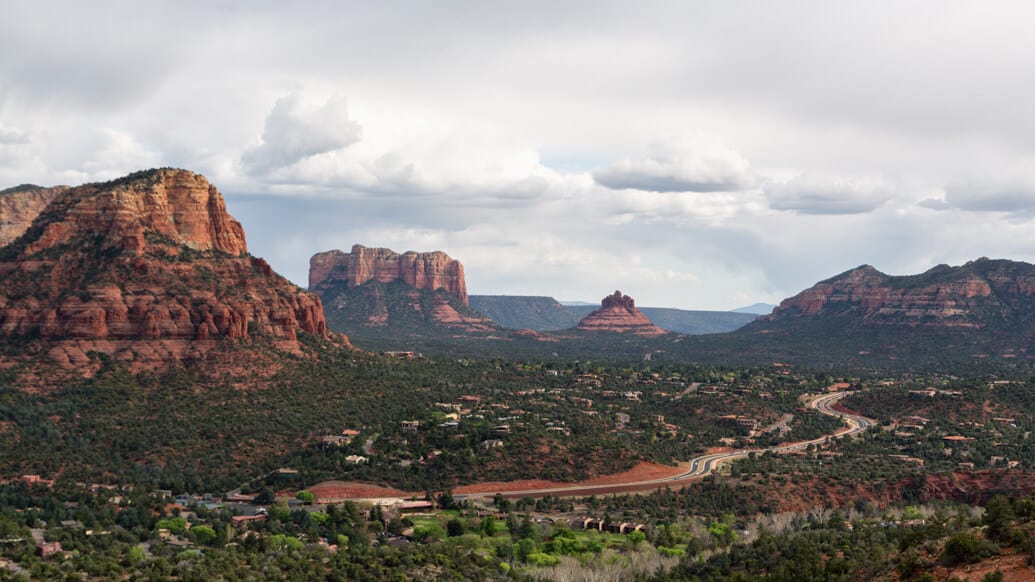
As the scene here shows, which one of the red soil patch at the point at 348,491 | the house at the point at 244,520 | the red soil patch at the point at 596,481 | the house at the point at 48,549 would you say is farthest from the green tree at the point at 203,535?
the red soil patch at the point at 596,481

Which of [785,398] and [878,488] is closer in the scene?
[878,488]

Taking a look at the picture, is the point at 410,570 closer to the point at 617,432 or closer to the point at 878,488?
the point at 878,488

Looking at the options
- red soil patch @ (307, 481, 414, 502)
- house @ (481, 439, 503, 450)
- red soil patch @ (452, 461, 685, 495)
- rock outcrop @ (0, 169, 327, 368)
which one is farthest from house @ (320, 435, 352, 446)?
rock outcrop @ (0, 169, 327, 368)

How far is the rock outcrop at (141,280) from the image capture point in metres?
146

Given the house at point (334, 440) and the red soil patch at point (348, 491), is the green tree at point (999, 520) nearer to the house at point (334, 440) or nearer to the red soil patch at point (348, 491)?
the red soil patch at point (348, 491)

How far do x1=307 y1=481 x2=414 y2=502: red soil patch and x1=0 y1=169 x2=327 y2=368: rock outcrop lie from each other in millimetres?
40971

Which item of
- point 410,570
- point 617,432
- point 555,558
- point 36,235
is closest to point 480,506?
point 555,558

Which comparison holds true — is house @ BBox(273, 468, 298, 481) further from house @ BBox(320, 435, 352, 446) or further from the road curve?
the road curve

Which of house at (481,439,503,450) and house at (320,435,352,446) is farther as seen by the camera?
house at (481,439,503,450)

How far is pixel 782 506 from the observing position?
11475 centimetres

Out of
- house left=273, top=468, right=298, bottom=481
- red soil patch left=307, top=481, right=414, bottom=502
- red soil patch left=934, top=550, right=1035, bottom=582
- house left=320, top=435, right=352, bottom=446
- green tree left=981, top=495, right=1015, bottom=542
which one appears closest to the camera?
red soil patch left=934, top=550, right=1035, bottom=582

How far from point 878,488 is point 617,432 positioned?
40735mm

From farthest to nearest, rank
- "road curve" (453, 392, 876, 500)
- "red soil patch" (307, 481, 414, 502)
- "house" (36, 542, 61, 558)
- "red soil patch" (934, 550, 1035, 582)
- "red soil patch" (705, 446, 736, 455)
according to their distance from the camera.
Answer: "red soil patch" (705, 446, 736, 455), "road curve" (453, 392, 876, 500), "red soil patch" (307, 481, 414, 502), "house" (36, 542, 61, 558), "red soil patch" (934, 550, 1035, 582)

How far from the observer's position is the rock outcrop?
5733 inches
